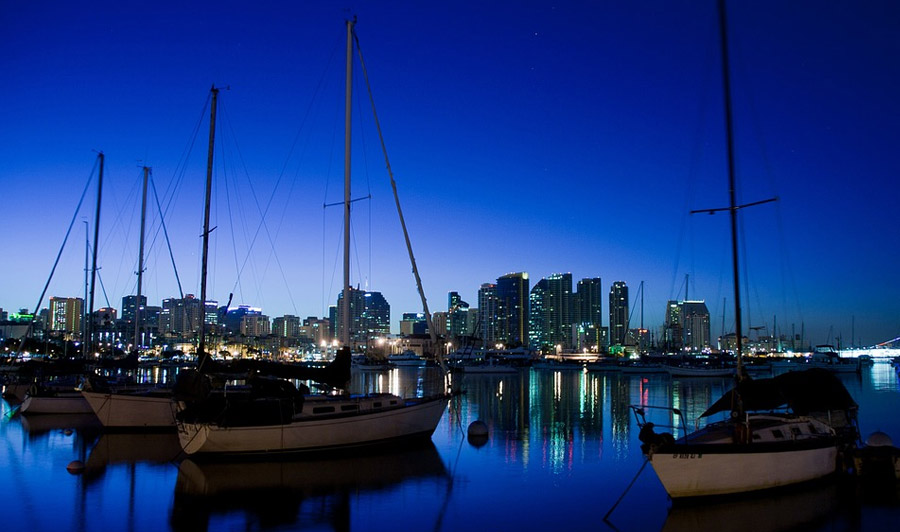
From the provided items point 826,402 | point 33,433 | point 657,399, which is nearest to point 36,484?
point 33,433

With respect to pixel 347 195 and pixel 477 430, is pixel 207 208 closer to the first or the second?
pixel 347 195

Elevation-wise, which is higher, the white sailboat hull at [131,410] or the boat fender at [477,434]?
the white sailboat hull at [131,410]

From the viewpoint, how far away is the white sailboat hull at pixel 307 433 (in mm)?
21172

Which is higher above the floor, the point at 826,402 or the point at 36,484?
the point at 826,402

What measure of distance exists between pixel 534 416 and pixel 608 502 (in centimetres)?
1969

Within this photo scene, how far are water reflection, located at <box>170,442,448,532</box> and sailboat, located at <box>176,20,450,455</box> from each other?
Answer: 673mm

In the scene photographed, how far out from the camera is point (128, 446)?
24656mm

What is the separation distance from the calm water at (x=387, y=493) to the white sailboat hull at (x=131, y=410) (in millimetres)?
1246

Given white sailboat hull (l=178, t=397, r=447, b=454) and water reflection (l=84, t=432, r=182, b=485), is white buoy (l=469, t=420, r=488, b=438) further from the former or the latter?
water reflection (l=84, t=432, r=182, b=485)

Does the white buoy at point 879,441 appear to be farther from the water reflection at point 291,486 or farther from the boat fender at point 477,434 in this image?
the water reflection at point 291,486

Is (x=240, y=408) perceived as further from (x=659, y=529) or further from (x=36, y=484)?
Answer: (x=659, y=529)

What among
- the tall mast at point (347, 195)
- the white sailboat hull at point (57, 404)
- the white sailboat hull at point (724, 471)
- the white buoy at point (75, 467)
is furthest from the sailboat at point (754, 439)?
the white sailboat hull at point (57, 404)

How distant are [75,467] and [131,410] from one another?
8.39 metres

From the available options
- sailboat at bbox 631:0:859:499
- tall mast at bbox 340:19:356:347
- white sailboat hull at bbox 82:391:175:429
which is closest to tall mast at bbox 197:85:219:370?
white sailboat hull at bbox 82:391:175:429
